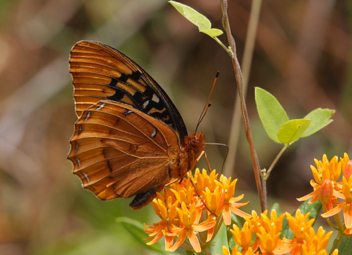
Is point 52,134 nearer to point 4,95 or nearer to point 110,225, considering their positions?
point 4,95

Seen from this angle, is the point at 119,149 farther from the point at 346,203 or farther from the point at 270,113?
the point at 346,203

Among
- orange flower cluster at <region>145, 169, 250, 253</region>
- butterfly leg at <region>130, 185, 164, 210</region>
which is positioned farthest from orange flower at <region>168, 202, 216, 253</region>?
butterfly leg at <region>130, 185, 164, 210</region>

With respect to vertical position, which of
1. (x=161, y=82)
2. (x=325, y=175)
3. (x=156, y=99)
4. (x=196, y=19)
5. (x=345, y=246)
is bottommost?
(x=345, y=246)

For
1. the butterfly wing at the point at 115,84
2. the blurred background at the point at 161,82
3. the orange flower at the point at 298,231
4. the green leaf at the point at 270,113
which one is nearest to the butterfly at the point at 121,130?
the butterfly wing at the point at 115,84

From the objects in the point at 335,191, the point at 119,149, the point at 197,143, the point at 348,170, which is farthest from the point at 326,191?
the point at 119,149

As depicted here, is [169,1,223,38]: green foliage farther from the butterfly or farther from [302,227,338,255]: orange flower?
[302,227,338,255]: orange flower

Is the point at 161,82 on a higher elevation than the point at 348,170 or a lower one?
higher
